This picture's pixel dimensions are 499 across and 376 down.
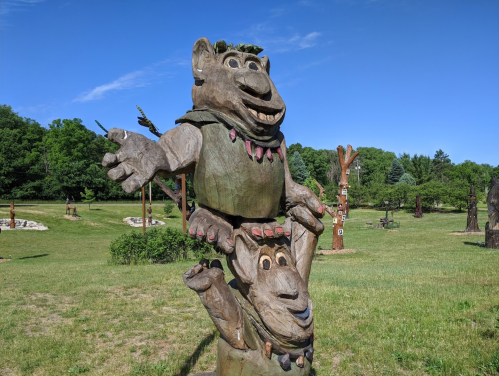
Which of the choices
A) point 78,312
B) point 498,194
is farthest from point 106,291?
point 498,194

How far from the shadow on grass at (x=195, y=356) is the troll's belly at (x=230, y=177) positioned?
9.19 feet

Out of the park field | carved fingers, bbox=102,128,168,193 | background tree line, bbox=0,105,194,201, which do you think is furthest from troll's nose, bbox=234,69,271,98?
background tree line, bbox=0,105,194,201

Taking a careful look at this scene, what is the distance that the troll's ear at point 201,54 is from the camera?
8.91 ft

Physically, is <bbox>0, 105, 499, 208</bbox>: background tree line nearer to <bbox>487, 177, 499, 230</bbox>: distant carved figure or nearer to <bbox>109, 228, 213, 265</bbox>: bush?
<bbox>487, 177, 499, 230</bbox>: distant carved figure

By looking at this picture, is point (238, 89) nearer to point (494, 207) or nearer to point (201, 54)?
point (201, 54)

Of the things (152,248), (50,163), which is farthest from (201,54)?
(50,163)

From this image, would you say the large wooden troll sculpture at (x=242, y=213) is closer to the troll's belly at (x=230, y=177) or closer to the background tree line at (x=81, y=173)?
the troll's belly at (x=230, y=177)

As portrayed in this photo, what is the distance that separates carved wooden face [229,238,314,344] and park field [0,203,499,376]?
239cm

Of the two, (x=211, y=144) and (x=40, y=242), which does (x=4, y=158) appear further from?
(x=211, y=144)

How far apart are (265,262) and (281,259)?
13cm

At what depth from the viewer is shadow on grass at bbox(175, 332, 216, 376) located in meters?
4.48

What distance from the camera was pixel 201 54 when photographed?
2.74 m

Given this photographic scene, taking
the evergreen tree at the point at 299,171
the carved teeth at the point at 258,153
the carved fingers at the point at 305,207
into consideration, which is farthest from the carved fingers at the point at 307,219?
the evergreen tree at the point at 299,171

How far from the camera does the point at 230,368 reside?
2.57m
